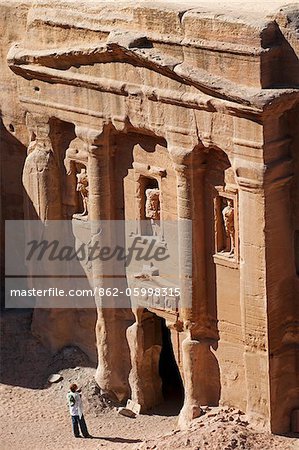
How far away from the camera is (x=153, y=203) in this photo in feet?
88.0

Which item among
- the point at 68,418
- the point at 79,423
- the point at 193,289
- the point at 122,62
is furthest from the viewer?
the point at 68,418

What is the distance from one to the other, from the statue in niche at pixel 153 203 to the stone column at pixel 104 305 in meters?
0.93

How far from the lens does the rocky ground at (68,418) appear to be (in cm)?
2548

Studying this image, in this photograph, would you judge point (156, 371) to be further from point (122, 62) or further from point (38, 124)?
point (122, 62)

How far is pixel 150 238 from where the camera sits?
27062 millimetres

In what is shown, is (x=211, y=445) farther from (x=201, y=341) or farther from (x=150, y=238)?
(x=150, y=238)

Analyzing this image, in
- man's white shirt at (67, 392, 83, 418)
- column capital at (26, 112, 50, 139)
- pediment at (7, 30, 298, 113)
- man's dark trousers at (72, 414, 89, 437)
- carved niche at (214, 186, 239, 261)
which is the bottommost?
man's dark trousers at (72, 414, 89, 437)

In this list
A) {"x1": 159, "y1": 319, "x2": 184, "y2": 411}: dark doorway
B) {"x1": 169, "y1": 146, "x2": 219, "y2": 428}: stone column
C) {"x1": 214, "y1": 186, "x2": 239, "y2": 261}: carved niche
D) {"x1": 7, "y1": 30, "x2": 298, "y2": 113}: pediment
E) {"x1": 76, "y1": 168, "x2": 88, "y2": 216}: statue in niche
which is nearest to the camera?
{"x1": 7, "y1": 30, "x2": 298, "y2": 113}: pediment

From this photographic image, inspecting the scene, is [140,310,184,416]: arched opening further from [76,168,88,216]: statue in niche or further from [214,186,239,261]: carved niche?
[214,186,239,261]: carved niche

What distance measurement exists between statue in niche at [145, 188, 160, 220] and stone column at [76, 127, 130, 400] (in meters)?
0.93

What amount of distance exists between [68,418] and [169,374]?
2.26 m

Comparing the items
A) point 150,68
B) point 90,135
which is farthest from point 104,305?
point 150,68

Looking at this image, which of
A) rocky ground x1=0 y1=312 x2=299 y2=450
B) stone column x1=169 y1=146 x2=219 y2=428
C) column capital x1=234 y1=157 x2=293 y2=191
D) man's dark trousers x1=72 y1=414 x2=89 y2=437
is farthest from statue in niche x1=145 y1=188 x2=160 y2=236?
man's dark trousers x1=72 y1=414 x2=89 y2=437

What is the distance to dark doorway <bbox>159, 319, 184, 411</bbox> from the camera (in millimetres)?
28469
